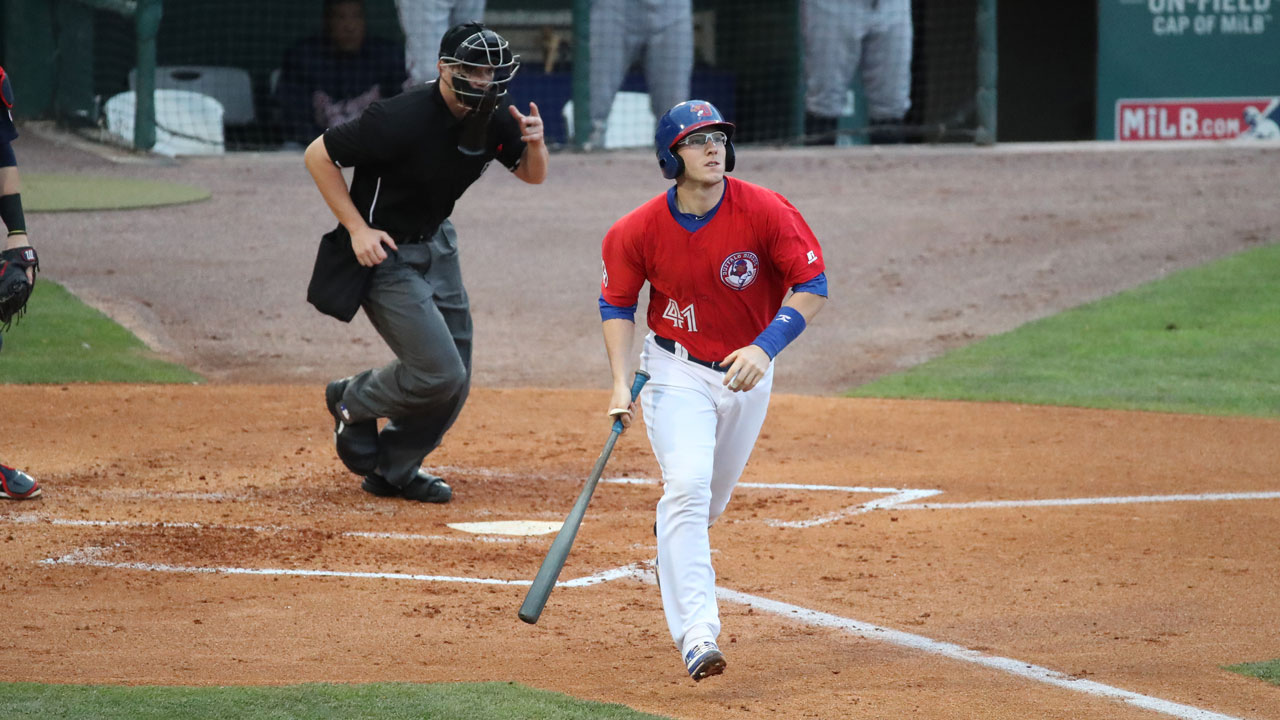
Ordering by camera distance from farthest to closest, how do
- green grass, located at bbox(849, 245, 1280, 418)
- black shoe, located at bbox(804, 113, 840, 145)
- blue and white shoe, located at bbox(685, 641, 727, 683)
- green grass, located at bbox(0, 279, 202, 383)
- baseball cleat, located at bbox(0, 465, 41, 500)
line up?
1. black shoe, located at bbox(804, 113, 840, 145)
2. green grass, located at bbox(849, 245, 1280, 418)
3. green grass, located at bbox(0, 279, 202, 383)
4. baseball cleat, located at bbox(0, 465, 41, 500)
5. blue and white shoe, located at bbox(685, 641, 727, 683)

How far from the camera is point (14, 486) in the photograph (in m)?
6.25

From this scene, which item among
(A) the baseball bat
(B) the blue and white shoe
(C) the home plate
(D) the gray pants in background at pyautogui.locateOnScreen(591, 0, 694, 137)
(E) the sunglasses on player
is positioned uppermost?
(D) the gray pants in background at pyautogui.locateOnScreen(591, 0, 694, 137)

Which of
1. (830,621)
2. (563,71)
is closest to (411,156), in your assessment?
(830,621)

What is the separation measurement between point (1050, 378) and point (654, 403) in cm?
576

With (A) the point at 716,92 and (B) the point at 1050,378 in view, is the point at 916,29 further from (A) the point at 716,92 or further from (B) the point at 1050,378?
(B) the point at 1050,378

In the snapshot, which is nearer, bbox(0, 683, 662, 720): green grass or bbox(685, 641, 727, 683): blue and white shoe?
bbox(0, 683, 662, 720): green grass

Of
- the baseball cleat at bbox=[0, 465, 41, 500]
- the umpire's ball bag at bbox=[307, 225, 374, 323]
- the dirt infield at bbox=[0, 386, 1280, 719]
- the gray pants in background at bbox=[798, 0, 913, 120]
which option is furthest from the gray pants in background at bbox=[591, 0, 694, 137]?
the baseball cleat at bbox=[0, 465, 41, 500]

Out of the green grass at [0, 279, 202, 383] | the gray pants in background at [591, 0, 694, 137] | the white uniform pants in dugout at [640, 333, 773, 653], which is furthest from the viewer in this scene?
the gray pants in background at [591, 0, 694, 137]

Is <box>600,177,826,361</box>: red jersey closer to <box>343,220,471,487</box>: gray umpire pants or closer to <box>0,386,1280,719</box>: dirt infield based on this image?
<box>0,386,1280,719</box>: dirt infield

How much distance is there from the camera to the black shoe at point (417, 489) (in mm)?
6633

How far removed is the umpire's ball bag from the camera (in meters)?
6.13

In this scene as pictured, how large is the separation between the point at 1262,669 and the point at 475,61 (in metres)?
3.51

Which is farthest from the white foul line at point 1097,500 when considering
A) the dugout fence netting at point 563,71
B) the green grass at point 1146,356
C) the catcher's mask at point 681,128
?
the dugout fence netting at point 563,71

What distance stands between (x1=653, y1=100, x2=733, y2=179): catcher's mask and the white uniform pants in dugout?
57cm
